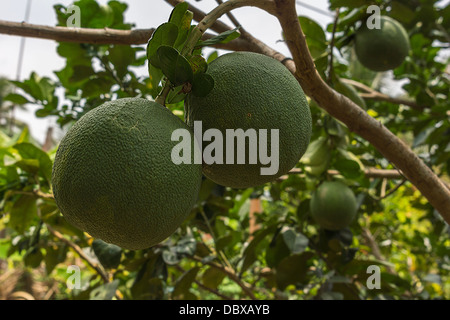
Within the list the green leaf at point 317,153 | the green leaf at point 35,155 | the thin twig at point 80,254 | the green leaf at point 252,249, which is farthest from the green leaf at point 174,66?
the thin twig at point 80,254

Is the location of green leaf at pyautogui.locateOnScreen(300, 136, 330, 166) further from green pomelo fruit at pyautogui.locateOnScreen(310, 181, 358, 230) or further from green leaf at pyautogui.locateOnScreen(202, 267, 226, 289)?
green leaf at pyautogui.locateOnScreen(202, 267, 226, 289)

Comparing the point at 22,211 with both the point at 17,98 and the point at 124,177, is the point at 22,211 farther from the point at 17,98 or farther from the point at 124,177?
the point at 124,177

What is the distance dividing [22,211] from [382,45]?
1.66m

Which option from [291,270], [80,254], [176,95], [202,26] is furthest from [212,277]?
[202,26]

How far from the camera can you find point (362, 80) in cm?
230

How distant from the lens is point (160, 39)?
694 millimetres

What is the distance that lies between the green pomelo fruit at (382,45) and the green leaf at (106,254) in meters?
1.35

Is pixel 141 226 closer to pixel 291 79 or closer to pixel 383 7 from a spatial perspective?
pixel 291 79

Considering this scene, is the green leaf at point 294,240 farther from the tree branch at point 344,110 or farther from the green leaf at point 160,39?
the green leaf at point 160,39

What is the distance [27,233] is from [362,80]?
226 cm

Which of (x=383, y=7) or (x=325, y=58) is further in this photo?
(x=383, y=7)

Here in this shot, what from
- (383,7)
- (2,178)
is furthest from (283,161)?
(383,7)

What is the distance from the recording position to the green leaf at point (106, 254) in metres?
1.44

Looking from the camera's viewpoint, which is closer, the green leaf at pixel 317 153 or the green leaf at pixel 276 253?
the green leaf at pixel 317 153
